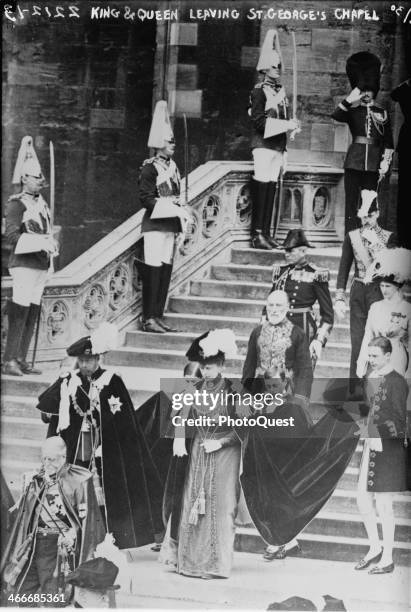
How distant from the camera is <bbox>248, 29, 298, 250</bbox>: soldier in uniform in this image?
12664 millimetres

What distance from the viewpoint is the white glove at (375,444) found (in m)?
12.0

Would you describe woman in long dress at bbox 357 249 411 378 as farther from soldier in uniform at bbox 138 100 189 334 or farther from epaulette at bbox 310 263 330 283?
soldier in uniform at bbox 138 100 189 334

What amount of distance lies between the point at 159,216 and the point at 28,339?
57.3 inches

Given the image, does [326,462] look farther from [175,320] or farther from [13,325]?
[13,325]

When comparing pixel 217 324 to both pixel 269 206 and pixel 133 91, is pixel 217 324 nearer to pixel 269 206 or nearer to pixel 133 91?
pixel 269 206

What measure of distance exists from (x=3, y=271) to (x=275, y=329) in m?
2.23

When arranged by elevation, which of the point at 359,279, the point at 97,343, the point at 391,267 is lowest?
the point at 97,343

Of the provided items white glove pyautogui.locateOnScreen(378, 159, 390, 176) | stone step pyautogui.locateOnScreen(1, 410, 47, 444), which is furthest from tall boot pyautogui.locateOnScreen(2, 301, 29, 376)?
white glove pyautogui.locateOnScreen(378, 159, 390, 176)

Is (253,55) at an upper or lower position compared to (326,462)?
upper

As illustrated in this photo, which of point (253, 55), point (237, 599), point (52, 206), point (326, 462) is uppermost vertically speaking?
point (253, 55)

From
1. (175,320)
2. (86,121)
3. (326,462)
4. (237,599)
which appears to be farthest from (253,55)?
(237,599)

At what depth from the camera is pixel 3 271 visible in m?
12.5

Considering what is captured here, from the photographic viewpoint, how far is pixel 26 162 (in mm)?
12445

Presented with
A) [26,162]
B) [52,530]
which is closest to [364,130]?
[26,162]
